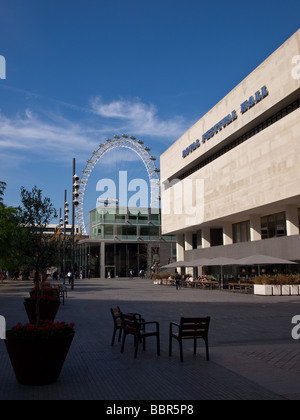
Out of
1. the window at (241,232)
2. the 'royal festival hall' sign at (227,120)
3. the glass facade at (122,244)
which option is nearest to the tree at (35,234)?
the 'royal festival hall' sign at (227,120)

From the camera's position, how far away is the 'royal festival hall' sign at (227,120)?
36.7 m

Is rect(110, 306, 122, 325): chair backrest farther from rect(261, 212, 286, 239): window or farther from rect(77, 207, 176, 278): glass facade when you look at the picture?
rect(77, 207, 176, 278): glass facade

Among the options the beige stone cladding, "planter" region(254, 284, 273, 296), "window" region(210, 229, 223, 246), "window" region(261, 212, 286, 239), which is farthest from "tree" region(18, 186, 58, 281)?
"window" region(210, 229, 223, 246)

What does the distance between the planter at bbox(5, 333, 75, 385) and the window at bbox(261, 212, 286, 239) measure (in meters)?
34.8

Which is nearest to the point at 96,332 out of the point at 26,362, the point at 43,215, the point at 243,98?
the point at 43,215

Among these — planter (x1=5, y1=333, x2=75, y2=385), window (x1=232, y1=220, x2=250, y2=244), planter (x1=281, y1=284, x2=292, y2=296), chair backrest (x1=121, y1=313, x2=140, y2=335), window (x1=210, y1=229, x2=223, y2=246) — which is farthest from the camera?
window (x1=210, y1=229, x2=223, y2=246)

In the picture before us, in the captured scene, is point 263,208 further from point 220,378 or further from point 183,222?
point 220,378

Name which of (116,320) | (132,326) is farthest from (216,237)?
(132,326)

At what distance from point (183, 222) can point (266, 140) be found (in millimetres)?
21847

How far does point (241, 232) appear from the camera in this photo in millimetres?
47719

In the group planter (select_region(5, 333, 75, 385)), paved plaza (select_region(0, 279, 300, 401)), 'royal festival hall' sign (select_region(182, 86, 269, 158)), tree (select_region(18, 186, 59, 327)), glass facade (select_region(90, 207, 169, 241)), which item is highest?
'royal festival hall' sign (select_region(182, 86, 269, 158))

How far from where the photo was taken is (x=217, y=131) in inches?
1797

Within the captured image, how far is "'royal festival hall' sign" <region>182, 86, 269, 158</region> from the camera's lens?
36719 mm

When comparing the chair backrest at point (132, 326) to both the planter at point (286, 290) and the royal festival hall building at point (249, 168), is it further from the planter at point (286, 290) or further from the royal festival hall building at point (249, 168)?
the royal festival hall building at point (249, 168)
